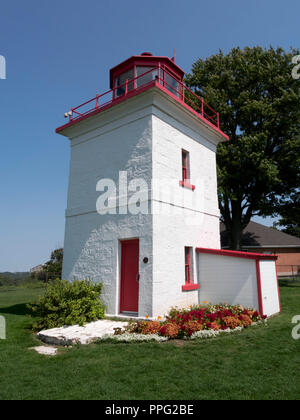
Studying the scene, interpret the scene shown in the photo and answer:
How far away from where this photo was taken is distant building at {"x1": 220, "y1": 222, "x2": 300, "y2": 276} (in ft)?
95.3

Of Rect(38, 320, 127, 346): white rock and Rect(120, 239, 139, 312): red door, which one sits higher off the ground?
Rect(120, 239, 139, 312): red door

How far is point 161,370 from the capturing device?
15.8ft

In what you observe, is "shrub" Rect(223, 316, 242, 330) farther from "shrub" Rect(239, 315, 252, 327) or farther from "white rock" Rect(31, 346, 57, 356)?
"white rock" Rect(31, 346, 57, 356)

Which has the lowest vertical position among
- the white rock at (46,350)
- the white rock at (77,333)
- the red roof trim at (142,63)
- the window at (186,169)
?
the white rock at (46,350)

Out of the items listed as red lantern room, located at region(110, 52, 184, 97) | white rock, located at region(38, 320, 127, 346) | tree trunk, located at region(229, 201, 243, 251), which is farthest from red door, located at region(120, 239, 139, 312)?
tree trunk, located at region(229, 201, 243, 251)

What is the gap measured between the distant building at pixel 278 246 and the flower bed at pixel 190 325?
70.4 feet

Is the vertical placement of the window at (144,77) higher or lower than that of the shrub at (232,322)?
higher

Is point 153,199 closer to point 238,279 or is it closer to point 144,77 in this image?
point 238,279

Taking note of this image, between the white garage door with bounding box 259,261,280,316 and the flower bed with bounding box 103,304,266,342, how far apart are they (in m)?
0.80

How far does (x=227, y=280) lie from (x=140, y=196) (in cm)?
424

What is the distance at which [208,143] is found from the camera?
12.3m

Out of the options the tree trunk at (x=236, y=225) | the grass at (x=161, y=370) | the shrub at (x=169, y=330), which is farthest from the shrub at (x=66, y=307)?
the tree trunk at (x=236, y=225)

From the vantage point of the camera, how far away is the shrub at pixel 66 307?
7.86 m

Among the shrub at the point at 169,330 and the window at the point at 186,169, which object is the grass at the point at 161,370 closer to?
the shrub at the point at 169,330
